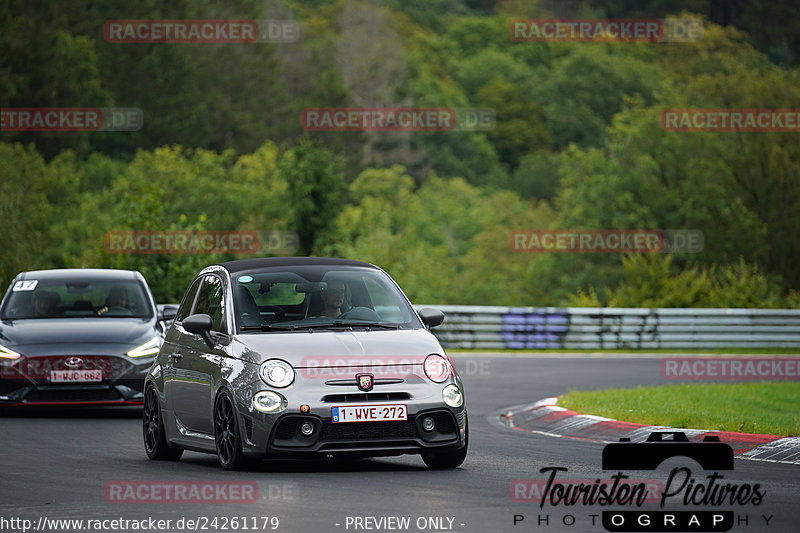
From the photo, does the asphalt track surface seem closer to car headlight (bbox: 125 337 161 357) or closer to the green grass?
car headlight (bbox: 125 337 161 357)

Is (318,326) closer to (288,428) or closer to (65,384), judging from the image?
(288,428)

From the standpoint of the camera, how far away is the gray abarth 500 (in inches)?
513

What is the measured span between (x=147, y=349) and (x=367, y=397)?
7.10 metres

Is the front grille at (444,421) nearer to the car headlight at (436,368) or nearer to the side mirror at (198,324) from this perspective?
the car headlight at (436,368)

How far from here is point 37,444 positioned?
53.4 feet

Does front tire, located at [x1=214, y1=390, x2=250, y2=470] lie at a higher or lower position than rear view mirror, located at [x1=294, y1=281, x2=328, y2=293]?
lower

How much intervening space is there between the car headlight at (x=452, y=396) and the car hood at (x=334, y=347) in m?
0.30

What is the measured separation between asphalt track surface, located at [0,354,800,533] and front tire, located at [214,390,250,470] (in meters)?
0.12

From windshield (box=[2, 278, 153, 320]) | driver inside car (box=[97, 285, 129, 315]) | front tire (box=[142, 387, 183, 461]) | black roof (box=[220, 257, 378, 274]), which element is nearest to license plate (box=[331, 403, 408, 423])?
black roof (box=[220, 257, 378, 274])

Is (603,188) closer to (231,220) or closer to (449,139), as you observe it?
(231,220)

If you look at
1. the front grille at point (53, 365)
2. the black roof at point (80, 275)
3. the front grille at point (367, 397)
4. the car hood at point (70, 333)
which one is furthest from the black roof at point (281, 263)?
the black roof at point (80, 275)

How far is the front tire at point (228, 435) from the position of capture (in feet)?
43.4

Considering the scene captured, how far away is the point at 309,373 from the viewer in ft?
43.0

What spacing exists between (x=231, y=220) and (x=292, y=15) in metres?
43.8
